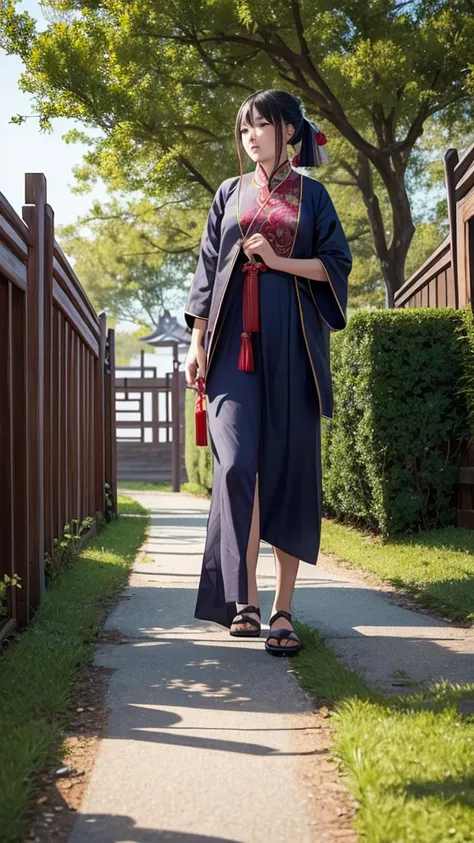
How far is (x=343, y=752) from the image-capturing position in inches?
88.0

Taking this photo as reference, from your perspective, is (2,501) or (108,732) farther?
(2,501)

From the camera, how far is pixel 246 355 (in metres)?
3.43

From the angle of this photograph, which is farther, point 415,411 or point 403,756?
point 415,411

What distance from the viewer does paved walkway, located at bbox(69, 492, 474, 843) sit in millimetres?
1936

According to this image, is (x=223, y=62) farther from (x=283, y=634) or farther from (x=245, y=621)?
(x=283, y=634)

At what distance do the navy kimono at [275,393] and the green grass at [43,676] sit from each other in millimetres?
551

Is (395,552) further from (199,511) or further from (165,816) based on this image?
(199,511)

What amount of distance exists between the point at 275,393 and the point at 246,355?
17 centimetres

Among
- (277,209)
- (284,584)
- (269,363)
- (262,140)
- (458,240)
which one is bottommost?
(284,584)

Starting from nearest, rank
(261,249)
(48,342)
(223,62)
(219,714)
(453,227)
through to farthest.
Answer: (219,714), (261,249), (48,342), (453,227), (223,62)

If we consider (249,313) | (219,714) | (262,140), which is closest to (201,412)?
(249,313)

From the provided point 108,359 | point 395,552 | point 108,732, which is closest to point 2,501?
point 108,732

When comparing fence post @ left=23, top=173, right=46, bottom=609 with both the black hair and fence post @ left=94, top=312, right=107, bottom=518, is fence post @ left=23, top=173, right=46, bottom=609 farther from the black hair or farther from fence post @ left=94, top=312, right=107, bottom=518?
fence post @ left=94, top=312, right=107, bottom=518

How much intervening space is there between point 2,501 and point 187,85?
37.9ft
